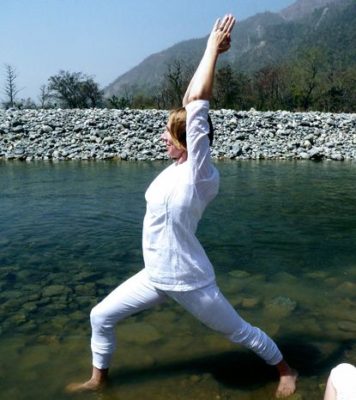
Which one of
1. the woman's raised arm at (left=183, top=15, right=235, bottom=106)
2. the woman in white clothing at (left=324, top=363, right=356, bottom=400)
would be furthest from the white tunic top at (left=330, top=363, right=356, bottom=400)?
the woman's raised arm at (left=183, top=15, right=235, bottom=106)

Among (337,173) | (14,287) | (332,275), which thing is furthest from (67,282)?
(337,173)

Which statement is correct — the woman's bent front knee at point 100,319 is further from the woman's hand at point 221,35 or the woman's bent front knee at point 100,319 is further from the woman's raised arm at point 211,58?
the woman's hand at point 221,35

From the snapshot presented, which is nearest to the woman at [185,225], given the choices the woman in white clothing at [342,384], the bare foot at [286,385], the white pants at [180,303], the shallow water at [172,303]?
the white pants at [180,303]

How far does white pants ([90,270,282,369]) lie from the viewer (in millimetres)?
3180

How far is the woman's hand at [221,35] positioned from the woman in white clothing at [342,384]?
193cm

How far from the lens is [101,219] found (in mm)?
9445

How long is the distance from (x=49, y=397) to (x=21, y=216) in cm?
668

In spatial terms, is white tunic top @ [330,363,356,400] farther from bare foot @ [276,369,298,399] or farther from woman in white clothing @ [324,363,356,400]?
bare foot @ [276,369,298,399]

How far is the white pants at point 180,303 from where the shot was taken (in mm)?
3180

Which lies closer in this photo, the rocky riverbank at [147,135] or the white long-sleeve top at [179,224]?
the white long-sleeve top at [179,224]

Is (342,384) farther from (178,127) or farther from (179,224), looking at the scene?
(178,127)

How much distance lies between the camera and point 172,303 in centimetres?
513

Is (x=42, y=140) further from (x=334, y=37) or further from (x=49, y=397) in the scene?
(x=334, y=37)

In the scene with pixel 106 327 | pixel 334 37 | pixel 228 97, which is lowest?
pixel 106 327
